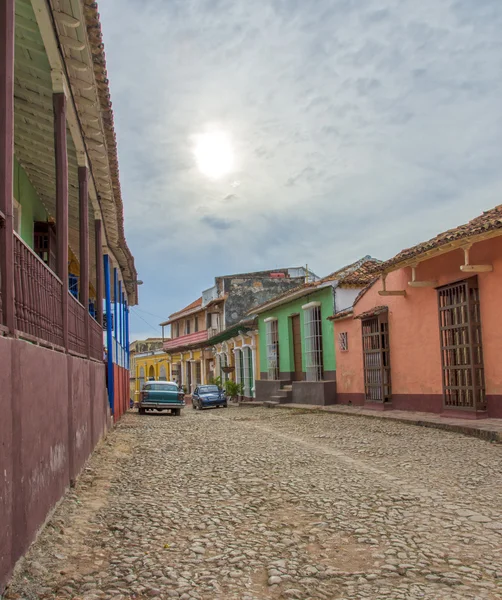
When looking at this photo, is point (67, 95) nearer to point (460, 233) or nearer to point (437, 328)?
point (460, 233)

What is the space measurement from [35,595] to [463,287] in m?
10.5

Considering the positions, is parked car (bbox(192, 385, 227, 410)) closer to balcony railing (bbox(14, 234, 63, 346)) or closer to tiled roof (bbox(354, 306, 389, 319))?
tiled roof (bbox(354, 306, 389, 319))

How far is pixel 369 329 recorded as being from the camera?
17172mm

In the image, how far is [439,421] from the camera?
1195cm

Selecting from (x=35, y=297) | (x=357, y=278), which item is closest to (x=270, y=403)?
(x=357, y=278)

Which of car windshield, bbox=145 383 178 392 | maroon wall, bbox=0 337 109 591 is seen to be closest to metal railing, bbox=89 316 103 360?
maroon wall, bbox=0 337 109 591

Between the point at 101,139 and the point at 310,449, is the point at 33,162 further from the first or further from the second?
the point at 310,449

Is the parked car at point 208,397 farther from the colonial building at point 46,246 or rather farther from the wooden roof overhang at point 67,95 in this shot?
the wooden roof overhang at point 67,95

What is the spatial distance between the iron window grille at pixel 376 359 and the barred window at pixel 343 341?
1.46m

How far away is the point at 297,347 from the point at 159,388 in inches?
237

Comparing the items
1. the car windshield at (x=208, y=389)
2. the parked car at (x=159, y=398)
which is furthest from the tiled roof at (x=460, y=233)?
the car windshield at (x=208, y=389)

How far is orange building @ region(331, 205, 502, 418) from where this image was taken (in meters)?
Answer: 11.4

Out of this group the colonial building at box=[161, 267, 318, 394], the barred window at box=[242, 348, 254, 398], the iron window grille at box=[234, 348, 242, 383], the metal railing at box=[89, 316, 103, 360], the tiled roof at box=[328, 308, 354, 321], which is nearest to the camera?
the metal railing at box=[89, 316, 103, 360]

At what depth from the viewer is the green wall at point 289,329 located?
20.8m
